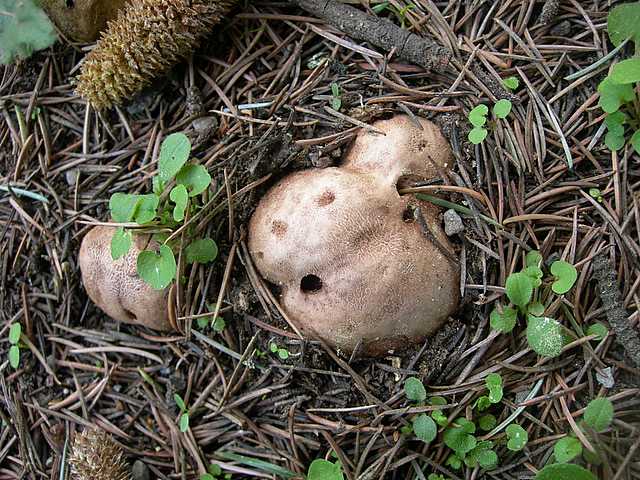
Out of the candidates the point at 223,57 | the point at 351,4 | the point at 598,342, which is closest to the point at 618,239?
the point at 598,342

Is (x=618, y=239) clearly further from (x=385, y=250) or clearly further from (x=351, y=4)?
(x=351, y=4)

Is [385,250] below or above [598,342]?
above

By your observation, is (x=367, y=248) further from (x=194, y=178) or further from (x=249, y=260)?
(x=194, y=178)

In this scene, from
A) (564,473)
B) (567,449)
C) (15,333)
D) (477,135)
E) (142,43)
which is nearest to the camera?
(564,473)

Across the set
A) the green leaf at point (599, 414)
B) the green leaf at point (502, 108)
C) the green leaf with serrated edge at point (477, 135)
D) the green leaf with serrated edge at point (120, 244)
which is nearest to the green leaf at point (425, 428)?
the green leaf at point (599, 414)

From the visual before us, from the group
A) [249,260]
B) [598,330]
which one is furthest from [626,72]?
[249,260]

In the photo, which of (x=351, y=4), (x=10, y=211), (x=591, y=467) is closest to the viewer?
(x=591, y=467)
